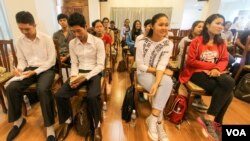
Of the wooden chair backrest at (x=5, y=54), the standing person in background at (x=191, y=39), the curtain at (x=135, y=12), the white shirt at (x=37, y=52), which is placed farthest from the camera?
the curtain at (x=135, y=12)

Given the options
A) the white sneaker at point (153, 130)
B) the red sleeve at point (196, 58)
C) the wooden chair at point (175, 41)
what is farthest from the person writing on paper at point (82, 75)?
the wooden chair at point (175, 41)

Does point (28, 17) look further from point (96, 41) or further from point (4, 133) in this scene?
point (4, 133)

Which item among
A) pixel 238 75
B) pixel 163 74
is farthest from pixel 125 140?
pixel 238 75

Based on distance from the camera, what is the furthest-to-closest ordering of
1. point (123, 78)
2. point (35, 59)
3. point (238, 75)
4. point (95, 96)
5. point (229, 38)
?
point (229, 38), point (123, 78), point (238, 75), point (35, 59), point (95, 96)

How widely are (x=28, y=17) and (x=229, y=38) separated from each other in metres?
3.94

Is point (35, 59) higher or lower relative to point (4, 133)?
higher

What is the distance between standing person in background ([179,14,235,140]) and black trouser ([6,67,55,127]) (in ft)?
4.58

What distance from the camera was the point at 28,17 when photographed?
4.38ft

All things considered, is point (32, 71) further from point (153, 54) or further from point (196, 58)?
point (196, 58)

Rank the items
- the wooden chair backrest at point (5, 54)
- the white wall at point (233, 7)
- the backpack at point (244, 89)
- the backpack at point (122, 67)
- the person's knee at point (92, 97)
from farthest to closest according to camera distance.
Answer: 1. the white wall at point (233, 7)
2. the backpack at point (122, 67)
3. the backpack at point (244, 89)
4. the wooden chair backrest at point (5, 54)
5. the person's knee at point (92, 97)

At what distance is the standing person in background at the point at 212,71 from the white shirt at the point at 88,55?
37.3 inches

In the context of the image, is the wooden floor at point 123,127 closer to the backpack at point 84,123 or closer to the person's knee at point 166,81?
the backpack at point 84,123

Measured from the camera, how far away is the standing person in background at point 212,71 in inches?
55.3

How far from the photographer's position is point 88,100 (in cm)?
131
